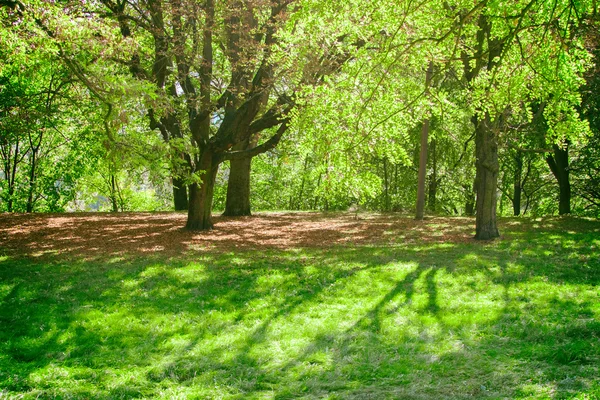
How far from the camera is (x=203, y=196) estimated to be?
19219 mm

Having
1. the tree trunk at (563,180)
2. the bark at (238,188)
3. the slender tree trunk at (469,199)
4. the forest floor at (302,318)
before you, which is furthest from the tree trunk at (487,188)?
the slender tree trunk at (469,199)

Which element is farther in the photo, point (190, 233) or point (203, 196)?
point (203, 196)

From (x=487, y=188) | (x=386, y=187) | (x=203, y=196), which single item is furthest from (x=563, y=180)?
(x=203, y=196)

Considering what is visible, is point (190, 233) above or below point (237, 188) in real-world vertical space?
below

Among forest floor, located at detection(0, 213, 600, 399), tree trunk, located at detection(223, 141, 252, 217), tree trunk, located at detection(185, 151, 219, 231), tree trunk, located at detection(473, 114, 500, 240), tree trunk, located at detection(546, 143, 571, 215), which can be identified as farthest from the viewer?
tree trunk, located at detection(223, 141, 252, 217)

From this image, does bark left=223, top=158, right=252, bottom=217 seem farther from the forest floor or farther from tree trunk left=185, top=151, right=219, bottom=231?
the forest floor

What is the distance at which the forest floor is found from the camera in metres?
6.50

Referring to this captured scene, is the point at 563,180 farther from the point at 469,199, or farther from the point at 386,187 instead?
the point at 386,187

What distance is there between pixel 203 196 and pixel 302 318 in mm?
10929

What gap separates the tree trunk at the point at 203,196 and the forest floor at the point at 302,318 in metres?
2.88

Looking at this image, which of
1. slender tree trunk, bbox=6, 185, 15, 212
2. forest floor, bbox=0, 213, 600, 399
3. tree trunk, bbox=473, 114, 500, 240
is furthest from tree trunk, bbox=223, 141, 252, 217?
slender tree trunk, bbox=6, 185, 15, 212

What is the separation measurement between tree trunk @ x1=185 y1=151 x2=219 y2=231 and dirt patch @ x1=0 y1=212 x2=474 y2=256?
648mm

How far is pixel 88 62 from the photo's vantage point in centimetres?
1204

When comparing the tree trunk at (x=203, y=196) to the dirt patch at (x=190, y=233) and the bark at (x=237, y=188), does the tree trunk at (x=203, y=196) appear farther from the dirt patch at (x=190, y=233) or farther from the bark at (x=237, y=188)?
the bark at (x=237, y=188)
